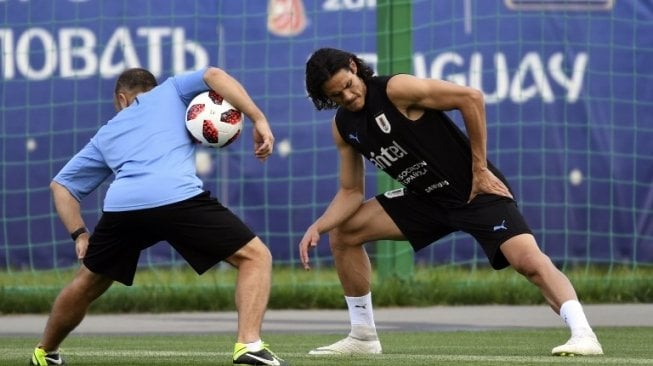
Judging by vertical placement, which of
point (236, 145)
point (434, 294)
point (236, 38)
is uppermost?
point (236, 38)

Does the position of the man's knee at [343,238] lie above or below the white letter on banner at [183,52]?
below

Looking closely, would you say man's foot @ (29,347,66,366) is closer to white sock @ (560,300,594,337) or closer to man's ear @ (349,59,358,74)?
man's ear @ (349,59,358,74)

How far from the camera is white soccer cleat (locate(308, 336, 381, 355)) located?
8.52 metres

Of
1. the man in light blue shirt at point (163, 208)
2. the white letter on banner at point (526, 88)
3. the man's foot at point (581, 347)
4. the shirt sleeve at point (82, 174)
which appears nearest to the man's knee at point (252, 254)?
the man in light blue shirt at point (163, 208)

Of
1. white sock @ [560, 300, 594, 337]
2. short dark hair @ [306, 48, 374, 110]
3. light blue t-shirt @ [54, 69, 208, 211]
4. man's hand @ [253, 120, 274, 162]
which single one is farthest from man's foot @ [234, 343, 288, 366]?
white sock @ [560, 300, 594, 337]

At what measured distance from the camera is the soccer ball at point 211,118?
24.3 ft

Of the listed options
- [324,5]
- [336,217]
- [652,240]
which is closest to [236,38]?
[324,5]

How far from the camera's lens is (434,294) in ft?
41.4

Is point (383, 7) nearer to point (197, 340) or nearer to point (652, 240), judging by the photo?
point (652, 240)

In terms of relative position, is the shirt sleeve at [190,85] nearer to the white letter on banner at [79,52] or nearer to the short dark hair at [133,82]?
the short dark hair at [133,82]

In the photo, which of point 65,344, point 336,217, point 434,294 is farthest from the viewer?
point 434,294

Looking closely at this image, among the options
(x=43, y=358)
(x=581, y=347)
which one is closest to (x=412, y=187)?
(x=581, y=347)

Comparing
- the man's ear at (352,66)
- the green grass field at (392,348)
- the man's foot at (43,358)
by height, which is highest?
the man's ear at (352,66)

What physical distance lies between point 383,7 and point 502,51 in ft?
3.17
